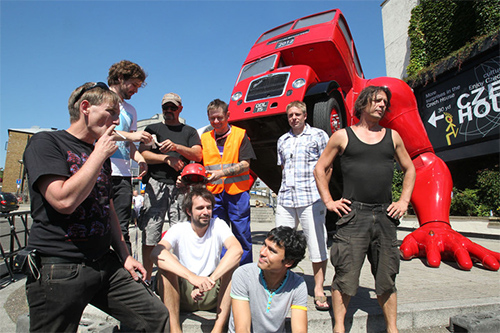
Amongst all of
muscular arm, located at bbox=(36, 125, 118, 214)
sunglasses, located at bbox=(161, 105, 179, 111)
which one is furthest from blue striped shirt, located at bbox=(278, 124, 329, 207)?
muscular arm, located at bbox=(36, 125, 118, 214)

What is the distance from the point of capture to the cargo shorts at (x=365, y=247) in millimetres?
2324


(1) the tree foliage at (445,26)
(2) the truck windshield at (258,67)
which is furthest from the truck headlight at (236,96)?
(1) the tree foliage at (445,26)

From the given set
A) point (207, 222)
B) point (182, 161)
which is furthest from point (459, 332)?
point (182, 161)

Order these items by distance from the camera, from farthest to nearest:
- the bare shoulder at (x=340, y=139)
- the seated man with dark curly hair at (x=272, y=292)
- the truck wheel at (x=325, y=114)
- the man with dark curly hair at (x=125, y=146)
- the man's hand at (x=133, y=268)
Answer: the truck wheel at (x=325, y=114) < the man with dark curly hair at (x=125, y=146) < the bare shoulder at (x=340, y=139) < the seated man with dark curly hair at (x=272, y=292) < the man's hand at (x=133, y=268)

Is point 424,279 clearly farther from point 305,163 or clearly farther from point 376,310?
point 305,163

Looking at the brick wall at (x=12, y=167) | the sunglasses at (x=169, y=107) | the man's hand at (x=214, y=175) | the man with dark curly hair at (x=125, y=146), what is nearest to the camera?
the man with dark curly hair at (x=125, y=146)

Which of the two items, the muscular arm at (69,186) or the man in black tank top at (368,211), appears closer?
the muscular arm at (69,186)

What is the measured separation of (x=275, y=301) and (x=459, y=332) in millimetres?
1575

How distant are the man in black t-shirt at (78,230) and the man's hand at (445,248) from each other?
3.71m

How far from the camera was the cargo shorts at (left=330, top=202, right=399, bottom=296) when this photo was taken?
7.63 ft

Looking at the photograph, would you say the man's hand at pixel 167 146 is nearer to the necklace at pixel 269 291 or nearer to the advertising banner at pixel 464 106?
the necklace at pixel 269 291

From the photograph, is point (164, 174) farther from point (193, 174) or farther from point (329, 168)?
point (329, 168)

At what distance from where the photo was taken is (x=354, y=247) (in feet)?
7.70

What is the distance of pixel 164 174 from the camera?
128 inches
